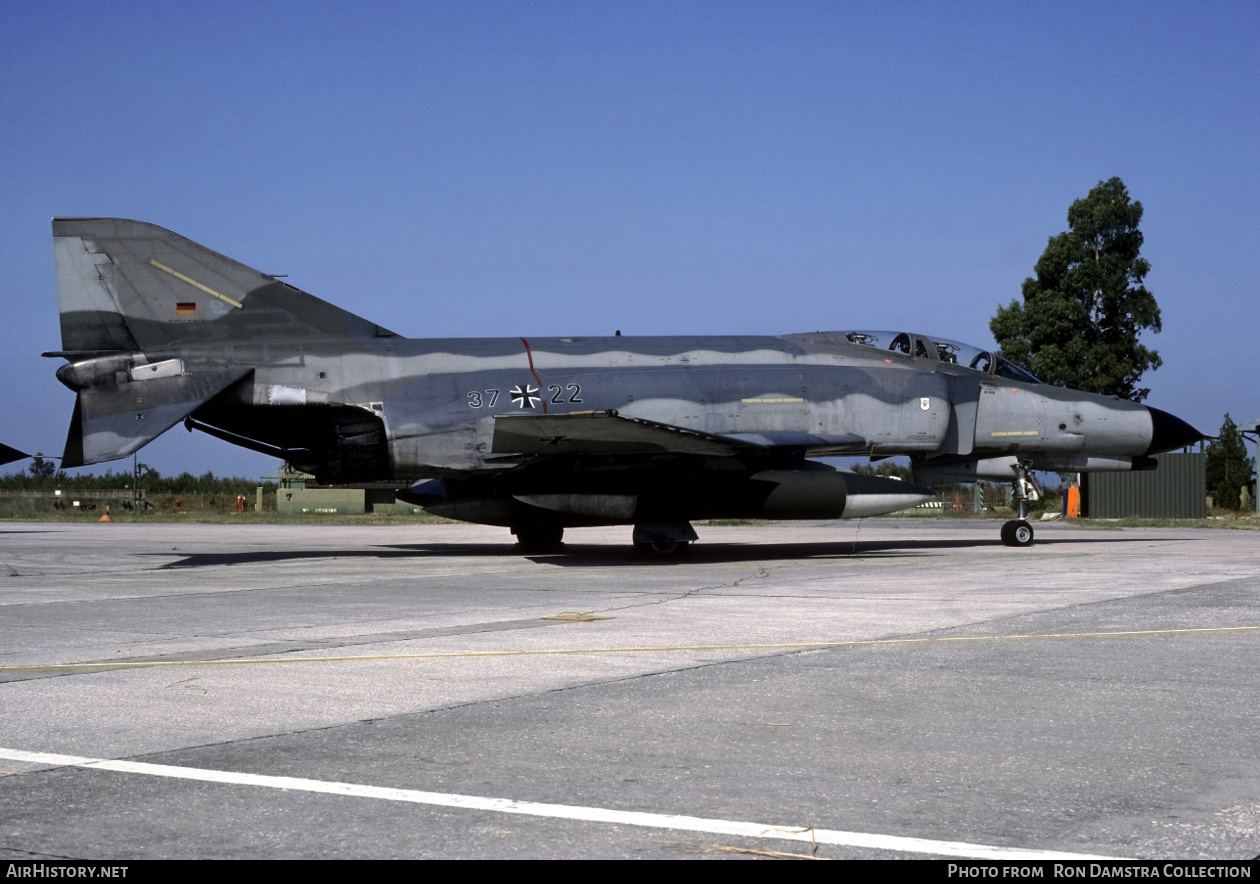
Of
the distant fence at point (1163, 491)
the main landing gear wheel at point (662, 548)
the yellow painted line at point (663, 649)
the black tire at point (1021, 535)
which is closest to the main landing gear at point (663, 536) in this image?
the main landing gear wheel at point (662, 548)

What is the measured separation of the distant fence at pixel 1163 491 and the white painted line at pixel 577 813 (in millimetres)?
39183

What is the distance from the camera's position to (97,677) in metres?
7.06

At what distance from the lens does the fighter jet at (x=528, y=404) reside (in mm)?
18391

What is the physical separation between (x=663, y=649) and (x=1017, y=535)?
14.7 metres

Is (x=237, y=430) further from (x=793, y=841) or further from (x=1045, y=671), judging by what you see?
(x=793, y=841)

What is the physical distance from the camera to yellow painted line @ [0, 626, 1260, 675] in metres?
7.55

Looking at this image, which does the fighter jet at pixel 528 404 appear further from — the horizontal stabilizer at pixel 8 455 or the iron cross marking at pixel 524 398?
the horizontal stabilizer at pixel 8 455

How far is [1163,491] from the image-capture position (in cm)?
3962

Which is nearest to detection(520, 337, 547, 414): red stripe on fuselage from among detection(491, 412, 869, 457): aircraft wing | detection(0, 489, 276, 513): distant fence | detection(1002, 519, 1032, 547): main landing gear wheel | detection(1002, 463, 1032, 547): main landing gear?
detection(491, 412, 869, 457): aircraft wing

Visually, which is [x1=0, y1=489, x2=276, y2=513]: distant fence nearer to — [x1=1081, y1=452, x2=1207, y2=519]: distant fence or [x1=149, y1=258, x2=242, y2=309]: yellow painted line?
[x1=1081, y1=452, x2=1207, y2=519]: distant fence

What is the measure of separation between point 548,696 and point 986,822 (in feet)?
9.75

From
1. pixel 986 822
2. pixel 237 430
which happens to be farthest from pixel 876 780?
pixel 237 430

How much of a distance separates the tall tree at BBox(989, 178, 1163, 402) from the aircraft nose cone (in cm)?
2495

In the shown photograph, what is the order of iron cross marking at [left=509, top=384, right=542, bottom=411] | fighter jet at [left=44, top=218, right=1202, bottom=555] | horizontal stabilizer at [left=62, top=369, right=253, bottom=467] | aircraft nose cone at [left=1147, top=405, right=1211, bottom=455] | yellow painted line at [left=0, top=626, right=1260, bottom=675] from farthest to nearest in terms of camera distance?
1. aircraft nose cone at [left=1147, top=405, right=1211, bottom=455]
2. iron cross marking at [left=509, top=384, right=542, bottom=411]
3. fighter jet at [left=44, top=218, right=1202, bottom=555]
4. horizontal stabilizer at [left=62, top=369, right=253, bottom=467]
5. yellow painted line at [left=0, top=626, right=1260, bottom=675]
